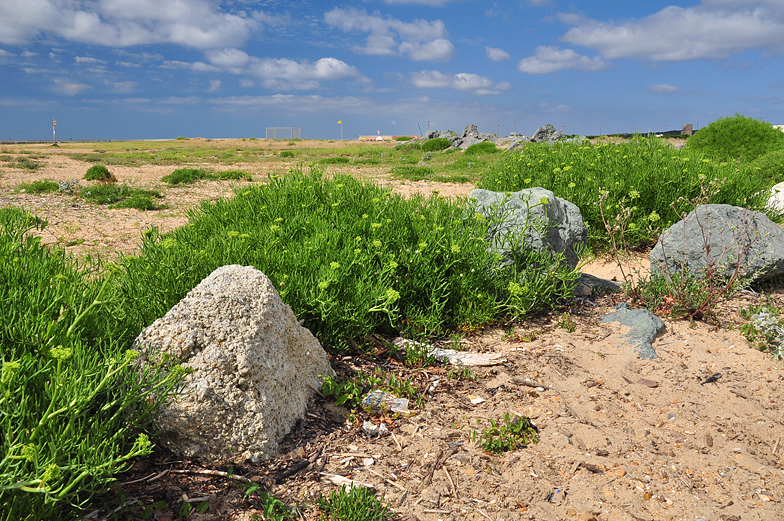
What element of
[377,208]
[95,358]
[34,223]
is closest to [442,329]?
[377,208]

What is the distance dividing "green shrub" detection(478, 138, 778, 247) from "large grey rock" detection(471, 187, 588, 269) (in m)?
1.35

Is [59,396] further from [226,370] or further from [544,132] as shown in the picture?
[544,132]

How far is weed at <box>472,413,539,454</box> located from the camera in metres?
2.99

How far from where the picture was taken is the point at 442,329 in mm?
4508

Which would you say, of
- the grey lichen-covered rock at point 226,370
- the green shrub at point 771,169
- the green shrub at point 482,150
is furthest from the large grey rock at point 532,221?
the green shrub at point 482,150

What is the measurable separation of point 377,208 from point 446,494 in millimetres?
2776

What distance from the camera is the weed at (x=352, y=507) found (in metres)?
2.40

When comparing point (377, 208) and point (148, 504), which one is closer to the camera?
point (148, 504)

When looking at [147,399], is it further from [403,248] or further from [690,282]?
[690,282]

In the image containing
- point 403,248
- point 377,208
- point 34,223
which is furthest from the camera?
point 377,208

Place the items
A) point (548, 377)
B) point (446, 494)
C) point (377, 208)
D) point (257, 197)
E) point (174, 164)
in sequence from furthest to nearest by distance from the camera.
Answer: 1. point (174, 164)
2. point (257, 197)
3. point (377, 208)
4. point (548, 377)
5. point (446, 494)

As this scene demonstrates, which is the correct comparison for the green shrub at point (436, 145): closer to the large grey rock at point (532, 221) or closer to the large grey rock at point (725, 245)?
the large grey rock at point (725, 245)

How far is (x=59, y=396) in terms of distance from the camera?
2033mm

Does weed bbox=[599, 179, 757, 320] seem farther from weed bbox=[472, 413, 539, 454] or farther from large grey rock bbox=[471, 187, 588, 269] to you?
weed bbox=[472, 413, 539, 454]
